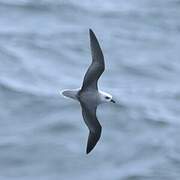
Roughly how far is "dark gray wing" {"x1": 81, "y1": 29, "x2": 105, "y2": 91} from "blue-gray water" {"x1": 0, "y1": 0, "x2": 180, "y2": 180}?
5455 mm

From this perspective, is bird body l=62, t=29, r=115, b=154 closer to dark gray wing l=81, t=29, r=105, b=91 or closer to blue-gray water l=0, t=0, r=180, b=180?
dark gray wing l=81, t=29, r=105, b=91

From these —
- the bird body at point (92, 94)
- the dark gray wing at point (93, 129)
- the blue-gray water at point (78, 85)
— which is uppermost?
the bird body at point (92, 94)

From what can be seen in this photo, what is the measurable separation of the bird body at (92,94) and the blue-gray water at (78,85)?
516 centimetres

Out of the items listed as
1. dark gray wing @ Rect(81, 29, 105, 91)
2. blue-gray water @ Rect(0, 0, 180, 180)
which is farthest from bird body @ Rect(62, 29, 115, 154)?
blue-gray water @ Rect(0, 0, 180, 180)

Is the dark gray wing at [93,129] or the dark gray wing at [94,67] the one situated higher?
the dark gray wing at [94,67]

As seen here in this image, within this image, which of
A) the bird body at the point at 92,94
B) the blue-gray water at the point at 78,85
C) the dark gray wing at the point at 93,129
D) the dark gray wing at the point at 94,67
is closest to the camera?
the bird body at the point at 92,94

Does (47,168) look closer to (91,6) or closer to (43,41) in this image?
(43,41)

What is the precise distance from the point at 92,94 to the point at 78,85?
822cm

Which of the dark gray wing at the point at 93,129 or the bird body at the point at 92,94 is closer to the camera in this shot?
the bird body at the point at 92,94

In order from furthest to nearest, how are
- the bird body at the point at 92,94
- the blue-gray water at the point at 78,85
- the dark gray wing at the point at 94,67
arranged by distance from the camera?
1. the blue-gray water at the point at 78,85
2. the dark gray wing at the point at 94,67
3. the bird body at the point at 92,94

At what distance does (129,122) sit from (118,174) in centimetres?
215

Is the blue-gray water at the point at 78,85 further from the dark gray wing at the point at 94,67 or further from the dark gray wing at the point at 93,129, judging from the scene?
the dark gray wing at the point at 94,67

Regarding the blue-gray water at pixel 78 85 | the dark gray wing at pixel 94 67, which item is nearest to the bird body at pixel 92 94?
the dark gray wing at pixel 94 67

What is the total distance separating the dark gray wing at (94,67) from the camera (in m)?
11.8
